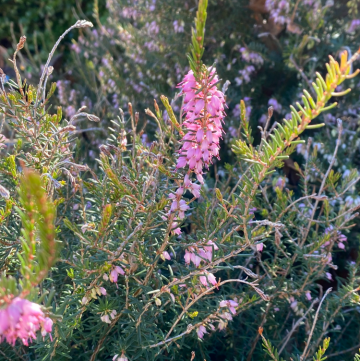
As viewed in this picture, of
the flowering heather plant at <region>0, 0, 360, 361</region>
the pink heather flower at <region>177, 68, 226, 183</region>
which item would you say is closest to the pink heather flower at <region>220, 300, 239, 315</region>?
the flowering heather plant at <region>0, 0, 360, 361</region>

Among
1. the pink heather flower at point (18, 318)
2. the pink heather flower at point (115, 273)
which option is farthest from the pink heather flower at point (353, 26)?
the pink heather flower at point (18, 318)

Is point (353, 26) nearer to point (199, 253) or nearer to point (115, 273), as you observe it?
point (199, 253)

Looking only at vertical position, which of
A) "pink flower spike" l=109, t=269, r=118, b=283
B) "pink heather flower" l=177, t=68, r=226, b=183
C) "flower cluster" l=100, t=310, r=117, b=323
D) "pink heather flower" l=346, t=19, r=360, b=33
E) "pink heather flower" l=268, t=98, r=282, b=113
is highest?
"pink heather flower" l=346, t=19, r=360, b=33

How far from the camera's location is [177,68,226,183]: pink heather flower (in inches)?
45.0

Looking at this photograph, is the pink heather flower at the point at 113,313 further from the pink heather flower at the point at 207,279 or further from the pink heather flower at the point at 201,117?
the pink heather flower at the point at 201,117

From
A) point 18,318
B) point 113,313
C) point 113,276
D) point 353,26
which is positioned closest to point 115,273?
point 113,276

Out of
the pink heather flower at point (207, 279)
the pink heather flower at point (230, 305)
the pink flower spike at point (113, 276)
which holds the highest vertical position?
the pink heather flower at point (207, 279)

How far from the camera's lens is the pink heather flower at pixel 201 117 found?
114 centimetres

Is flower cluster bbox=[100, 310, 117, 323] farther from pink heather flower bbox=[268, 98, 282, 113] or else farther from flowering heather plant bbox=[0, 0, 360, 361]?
pink heather flower bbox=[268, 98, 282, 113]

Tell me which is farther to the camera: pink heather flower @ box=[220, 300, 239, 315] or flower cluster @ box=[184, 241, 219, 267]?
pink heather flower @ box=[220, 300, 239, 315]

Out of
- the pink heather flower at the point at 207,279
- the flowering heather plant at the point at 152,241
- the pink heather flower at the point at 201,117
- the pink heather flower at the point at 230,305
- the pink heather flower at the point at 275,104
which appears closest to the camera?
the flowering heather plant at the point at 152,241

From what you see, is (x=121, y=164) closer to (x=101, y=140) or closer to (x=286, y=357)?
(x=286, y=357)

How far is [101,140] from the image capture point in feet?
9.96

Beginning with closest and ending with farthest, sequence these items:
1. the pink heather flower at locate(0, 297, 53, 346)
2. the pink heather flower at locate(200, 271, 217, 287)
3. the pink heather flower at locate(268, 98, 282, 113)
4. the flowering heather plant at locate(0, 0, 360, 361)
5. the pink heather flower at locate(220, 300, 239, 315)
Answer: the pink heather flower at locate(0, 297, 53, 346) → the flowering heather plant at locate(0, 0, 360, 361) → the pink heather flower at locate(200, 271, 217, 287) → the pink heather flower at locate(220, 300, 239, 315) → the pink heather flower at locate(268, 98, 282, 113)
